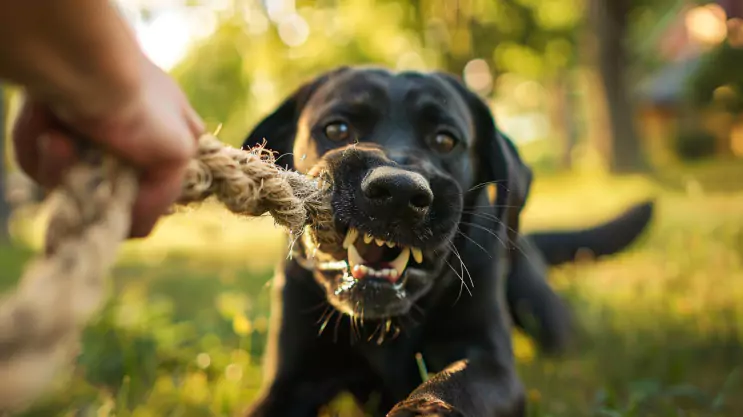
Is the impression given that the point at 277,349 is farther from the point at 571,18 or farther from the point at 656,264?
the point at 571,18

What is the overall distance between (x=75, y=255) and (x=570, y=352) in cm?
277

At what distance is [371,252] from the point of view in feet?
6.88

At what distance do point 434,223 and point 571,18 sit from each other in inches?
854

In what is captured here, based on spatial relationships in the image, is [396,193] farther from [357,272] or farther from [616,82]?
[616,82]

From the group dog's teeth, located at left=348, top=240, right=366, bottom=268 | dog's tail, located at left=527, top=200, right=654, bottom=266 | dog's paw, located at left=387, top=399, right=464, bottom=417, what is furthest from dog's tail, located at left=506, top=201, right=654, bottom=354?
dog's paw, located at left=387, top=399, right=464, bottom=417

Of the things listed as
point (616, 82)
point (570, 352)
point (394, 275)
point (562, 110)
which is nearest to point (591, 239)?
point (570, 352)

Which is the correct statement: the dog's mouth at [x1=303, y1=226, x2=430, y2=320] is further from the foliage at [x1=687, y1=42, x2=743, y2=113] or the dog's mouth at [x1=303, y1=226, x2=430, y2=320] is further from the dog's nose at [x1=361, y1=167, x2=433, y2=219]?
the foliage at [x1=687, y1=42, x2=743, y2=113]

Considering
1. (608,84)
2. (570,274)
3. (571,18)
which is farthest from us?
(571,18)

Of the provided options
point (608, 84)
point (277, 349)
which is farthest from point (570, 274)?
point (608, 84)

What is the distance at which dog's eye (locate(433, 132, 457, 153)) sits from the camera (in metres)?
2.48

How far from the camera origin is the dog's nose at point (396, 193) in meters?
1.82

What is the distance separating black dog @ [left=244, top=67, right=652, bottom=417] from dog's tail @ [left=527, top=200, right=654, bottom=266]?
5.62ft

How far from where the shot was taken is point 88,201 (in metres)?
1.07

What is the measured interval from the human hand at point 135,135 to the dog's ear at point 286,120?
1.37 meters
